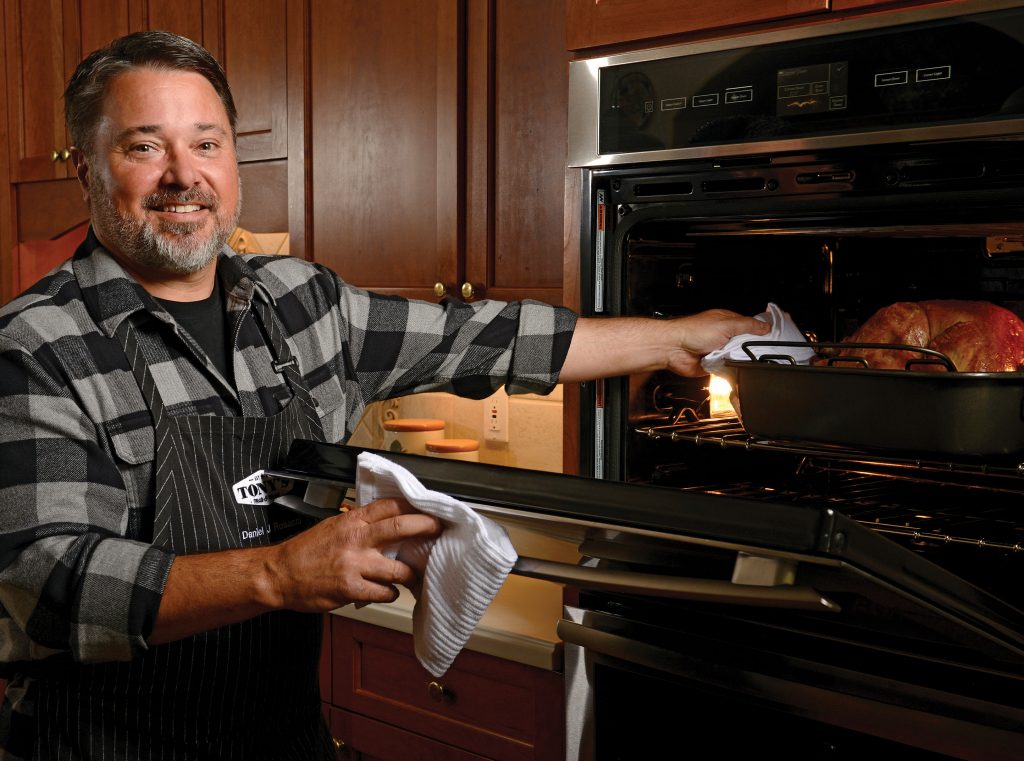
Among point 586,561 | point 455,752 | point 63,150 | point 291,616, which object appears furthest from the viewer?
point 63,150

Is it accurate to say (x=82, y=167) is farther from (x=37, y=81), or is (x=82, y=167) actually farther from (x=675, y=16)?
(x=37, y=81)

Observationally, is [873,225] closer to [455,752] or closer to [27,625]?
[27,625]

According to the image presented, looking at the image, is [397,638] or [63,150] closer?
[397,638]

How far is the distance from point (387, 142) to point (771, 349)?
1.00m

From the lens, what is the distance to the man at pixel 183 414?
1.02 m

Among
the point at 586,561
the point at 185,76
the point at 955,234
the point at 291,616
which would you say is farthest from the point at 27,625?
the point at 955,234

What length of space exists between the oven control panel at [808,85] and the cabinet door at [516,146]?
0.46 metres

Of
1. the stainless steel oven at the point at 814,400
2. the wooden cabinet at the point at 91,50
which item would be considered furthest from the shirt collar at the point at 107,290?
the wooden cabinet at the point at 91,50

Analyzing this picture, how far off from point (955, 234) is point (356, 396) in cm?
81

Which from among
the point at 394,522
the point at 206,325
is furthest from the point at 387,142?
the point at 394,522

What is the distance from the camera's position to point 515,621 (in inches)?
63.2

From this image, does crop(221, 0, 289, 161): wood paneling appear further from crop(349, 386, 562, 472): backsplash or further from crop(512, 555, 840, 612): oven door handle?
crop(512, 555, 840, 612): oven door handle

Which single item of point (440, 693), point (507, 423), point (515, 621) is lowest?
point (440, 693)

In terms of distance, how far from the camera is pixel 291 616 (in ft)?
4.21
